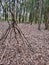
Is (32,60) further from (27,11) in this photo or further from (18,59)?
(27,11)

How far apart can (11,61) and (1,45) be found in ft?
6.28

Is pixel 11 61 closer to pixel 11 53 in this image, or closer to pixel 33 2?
pixel 11 53

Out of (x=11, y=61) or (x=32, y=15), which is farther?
(x=32, y=15)

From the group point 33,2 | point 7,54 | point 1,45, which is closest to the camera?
point 7,54

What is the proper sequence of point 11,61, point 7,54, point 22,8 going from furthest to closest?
point 22,8
point 7,54
point 11,61

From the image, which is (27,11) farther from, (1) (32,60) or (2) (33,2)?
(1) (32,60)

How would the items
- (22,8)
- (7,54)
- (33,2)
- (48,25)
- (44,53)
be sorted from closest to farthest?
(7,54)
(44,53)
(48,25)
(33,2)
(22,8)

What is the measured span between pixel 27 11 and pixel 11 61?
77.9ft

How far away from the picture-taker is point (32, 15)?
2806 centimetres

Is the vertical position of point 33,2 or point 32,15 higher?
point 33,2

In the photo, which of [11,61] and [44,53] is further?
[44,53]

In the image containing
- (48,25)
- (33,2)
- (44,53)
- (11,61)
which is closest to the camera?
(11,61)

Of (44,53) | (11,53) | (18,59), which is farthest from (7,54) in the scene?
(44,53)

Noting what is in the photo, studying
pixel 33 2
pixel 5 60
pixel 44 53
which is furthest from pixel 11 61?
pixel 33 2
